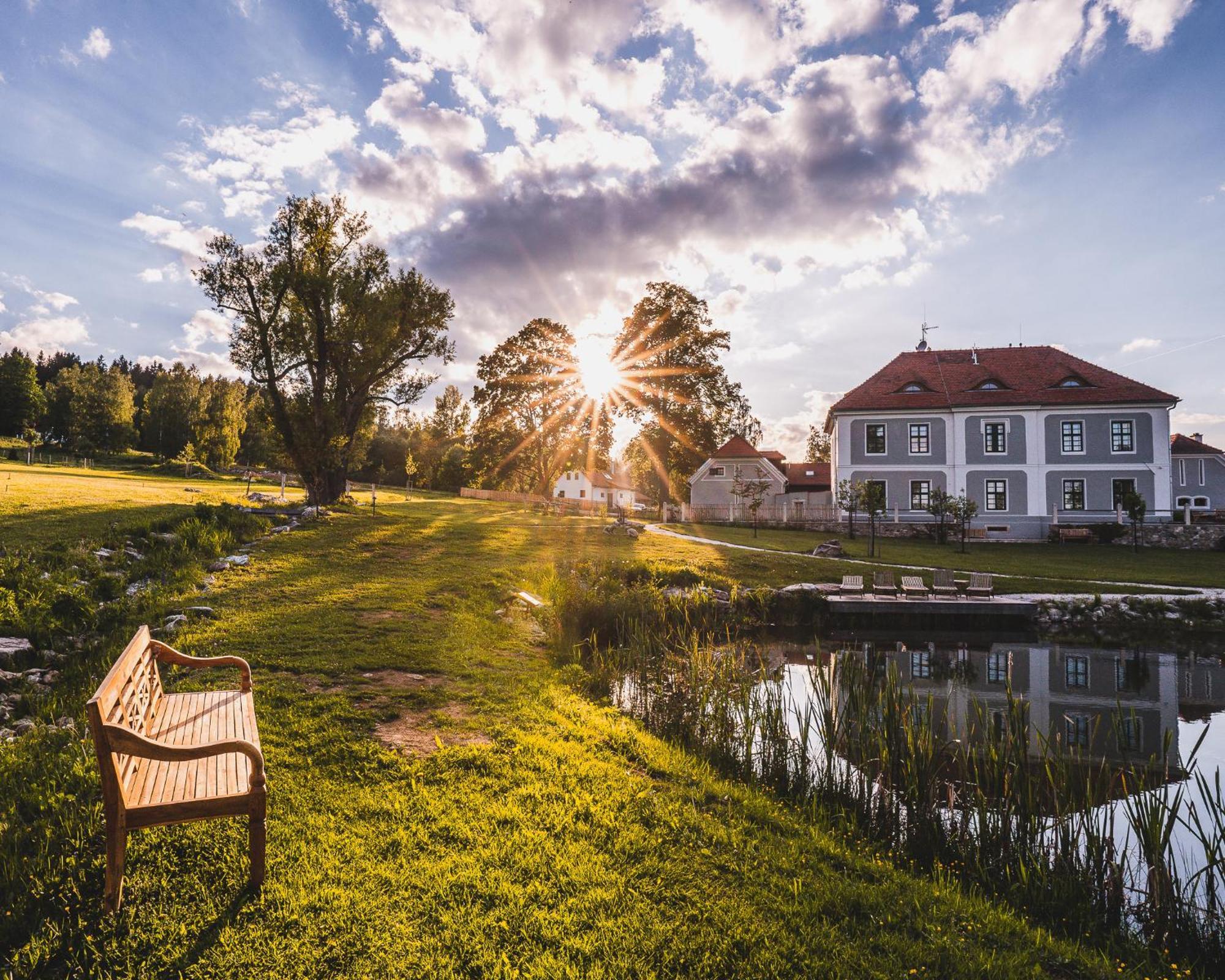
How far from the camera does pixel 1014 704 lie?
261 inches

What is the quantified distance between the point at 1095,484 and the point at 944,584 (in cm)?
2104

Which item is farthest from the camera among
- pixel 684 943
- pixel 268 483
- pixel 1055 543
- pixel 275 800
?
pixel 268 483

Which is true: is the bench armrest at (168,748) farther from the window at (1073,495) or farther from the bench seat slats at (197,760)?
the window at (1073,495)

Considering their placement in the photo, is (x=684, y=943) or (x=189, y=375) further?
(x=189, y=375)

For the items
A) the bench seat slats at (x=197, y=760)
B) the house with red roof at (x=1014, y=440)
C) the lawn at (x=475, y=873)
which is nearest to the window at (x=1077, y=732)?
the lawn at (x=475, y=873)

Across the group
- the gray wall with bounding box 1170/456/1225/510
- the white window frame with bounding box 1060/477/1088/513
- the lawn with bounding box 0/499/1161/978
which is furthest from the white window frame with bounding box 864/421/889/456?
the lawn with bounding box 0/499/1161/978

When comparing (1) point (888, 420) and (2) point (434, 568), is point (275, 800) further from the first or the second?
(1) point (888, 420)

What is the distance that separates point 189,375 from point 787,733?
85328 mm

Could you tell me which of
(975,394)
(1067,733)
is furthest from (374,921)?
(975,394)

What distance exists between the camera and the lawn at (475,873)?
128 inches

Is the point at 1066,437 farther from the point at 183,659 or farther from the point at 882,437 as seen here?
the point at 183,659

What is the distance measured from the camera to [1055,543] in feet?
98.9

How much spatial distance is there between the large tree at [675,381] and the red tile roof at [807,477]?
8.18 meters

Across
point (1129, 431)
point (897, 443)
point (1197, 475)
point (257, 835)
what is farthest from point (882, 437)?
point (257, 835)
